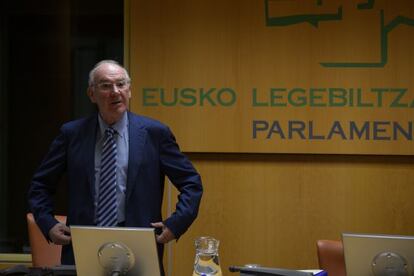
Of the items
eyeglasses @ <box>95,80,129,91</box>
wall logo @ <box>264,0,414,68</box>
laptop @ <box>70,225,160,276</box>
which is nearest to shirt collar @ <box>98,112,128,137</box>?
eyeglasses @ <box>95,80,129,91</box>

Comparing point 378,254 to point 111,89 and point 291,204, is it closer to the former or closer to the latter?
point 111,89

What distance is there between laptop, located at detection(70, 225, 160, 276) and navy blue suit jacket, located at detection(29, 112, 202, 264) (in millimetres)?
792

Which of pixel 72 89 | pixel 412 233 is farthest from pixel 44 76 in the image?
pixel 412 233

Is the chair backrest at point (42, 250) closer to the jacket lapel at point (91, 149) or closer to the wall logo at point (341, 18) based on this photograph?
the jacket lapel at point (91, 149)

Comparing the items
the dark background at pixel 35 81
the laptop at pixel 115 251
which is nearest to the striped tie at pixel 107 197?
the laptop at pixel 115 251

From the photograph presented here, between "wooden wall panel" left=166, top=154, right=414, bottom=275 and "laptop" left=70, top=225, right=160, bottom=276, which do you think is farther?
"wooden wall panel" left=166, top=154, right=414, bottom=275

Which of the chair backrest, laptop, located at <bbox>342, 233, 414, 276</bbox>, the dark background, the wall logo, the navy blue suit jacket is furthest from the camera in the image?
the dark background

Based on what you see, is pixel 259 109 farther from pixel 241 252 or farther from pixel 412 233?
pixel 412 233

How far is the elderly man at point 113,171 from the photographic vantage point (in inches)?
106

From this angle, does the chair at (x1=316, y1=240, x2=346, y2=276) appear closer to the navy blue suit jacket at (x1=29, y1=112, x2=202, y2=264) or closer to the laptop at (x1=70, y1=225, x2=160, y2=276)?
the navy blue suit jacket at (x1=29, y1=112, x2=202, y2=264)

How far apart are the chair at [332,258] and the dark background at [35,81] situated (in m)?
2.42

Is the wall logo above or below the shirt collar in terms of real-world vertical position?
above

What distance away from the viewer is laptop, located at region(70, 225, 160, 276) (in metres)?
1.82

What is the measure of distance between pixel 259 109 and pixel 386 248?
2.42 m
